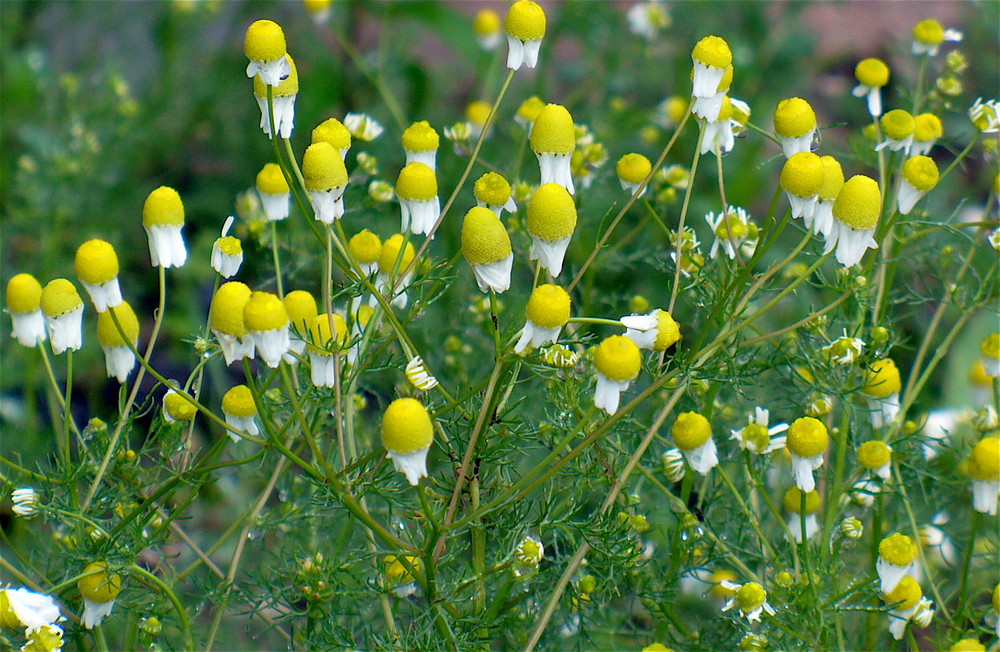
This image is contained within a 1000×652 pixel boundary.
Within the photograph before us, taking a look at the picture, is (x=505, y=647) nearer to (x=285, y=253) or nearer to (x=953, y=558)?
(x=285, y=253)

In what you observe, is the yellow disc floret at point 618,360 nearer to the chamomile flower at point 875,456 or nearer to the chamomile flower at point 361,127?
the chamomile flower at point 875,456

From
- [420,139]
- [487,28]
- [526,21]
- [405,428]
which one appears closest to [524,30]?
[526,21]

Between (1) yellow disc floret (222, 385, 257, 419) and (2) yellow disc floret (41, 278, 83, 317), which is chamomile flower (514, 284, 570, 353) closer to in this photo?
(1) yellow disc floret (222, 385, 257, 419)

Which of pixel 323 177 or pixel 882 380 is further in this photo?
pixel 882 380

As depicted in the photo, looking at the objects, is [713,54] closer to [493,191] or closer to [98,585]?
[493,191]

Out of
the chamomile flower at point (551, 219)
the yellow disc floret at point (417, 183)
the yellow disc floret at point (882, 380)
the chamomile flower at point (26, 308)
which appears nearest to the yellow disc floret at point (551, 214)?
the chamomile flower at point (551, 219)

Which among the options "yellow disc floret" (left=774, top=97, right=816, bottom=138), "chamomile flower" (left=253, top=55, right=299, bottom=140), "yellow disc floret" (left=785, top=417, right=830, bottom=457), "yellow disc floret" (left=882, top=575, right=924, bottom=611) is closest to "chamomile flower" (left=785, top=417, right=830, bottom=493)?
"yellow disc floret" (left=785, top=417, right=830, bottom=457)

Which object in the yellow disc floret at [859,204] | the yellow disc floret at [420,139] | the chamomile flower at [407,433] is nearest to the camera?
the chamomile flower at [407,433]
